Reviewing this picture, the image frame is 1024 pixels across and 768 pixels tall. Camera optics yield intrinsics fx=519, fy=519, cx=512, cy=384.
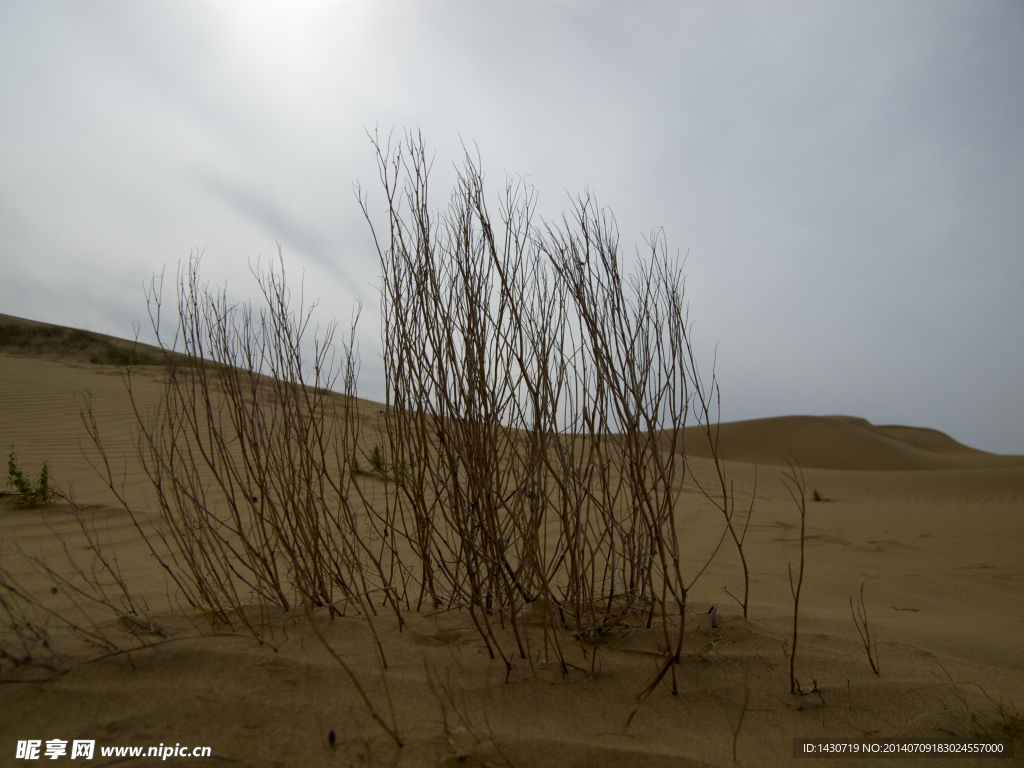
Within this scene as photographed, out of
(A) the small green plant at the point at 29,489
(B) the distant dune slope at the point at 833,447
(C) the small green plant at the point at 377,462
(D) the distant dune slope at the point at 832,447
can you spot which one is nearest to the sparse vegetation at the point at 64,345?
(D) the distant dune slope at the point at 832,447

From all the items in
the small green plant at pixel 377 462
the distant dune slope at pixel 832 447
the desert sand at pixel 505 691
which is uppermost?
the distant dune slope at pixel 832 447

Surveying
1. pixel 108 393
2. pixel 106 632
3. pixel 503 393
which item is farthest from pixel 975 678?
pixel 108 393

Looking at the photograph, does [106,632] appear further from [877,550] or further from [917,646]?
[877,550]

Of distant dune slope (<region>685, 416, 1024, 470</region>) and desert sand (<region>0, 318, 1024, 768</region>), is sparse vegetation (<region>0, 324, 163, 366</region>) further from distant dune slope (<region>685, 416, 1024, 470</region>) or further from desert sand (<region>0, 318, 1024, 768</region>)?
distant dune slope (<region>685, 416, 1024, 470</region>)

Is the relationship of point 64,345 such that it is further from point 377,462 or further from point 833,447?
point 833,447

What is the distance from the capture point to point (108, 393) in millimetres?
8859

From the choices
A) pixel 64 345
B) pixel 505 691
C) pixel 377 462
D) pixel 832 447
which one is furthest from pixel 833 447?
pixel 64 345

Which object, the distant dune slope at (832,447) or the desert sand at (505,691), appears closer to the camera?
the desert sand at (505,691)

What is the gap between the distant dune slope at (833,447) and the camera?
23.0 metres

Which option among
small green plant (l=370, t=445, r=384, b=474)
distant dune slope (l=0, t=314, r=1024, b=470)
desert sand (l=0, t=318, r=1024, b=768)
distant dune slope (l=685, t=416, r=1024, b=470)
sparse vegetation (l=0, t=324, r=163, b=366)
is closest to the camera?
desert sand (l=0, t=318, r=1024, b=768)

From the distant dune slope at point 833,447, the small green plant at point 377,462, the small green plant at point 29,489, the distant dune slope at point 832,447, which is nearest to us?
the small green plant at point 377,462

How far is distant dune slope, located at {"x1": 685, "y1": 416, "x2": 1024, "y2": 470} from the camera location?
22969 mm

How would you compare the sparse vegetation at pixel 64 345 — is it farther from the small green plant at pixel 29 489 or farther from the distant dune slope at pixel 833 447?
the distant dune slope at pixel 833 447

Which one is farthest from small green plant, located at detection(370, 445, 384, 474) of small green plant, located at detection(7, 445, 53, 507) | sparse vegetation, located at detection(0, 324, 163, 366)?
sparse vegetation, located at detection(0, 324, 163, 366)
